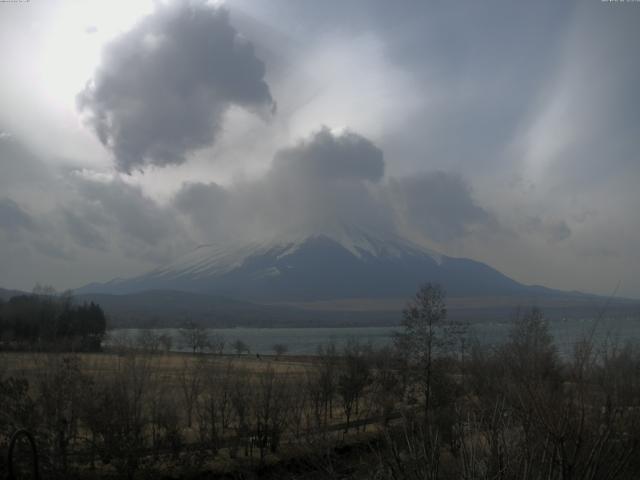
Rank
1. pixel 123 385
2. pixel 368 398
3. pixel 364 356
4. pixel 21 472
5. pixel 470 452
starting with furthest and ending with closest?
1. pixel 364 356
2. pixel 368 398
3. pixel 123 385
4. pixel 21 472
5. pixel 470 452

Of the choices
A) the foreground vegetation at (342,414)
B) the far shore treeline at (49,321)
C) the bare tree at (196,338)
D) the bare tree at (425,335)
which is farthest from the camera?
the bare tree at (196,338)

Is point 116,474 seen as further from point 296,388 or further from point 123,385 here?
point 296,388

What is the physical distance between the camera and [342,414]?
4525 cm

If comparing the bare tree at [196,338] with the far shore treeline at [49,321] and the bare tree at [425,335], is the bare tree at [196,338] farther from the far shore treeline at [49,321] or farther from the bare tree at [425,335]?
the bare tree at [425,335]

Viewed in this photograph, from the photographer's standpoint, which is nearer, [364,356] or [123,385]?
[123,385]

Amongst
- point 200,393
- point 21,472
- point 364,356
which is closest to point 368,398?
point 364,356

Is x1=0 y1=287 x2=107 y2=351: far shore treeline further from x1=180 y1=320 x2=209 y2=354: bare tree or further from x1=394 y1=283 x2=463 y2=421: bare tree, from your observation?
→ x1=394 y1=283 x2=463 y2=421: bare tree

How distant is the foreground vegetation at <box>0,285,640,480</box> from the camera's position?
8.29 m

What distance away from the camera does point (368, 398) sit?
4706 centimetres

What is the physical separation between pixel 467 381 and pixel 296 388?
35.7ft

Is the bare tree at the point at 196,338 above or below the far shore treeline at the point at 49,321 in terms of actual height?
below

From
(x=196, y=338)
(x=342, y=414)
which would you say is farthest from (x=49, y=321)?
(x=342, y=414)

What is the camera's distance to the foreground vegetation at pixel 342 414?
829 centimetres

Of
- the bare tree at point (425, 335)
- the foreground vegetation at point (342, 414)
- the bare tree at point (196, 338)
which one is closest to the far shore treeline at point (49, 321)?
the bare tree at point (196, 338)
